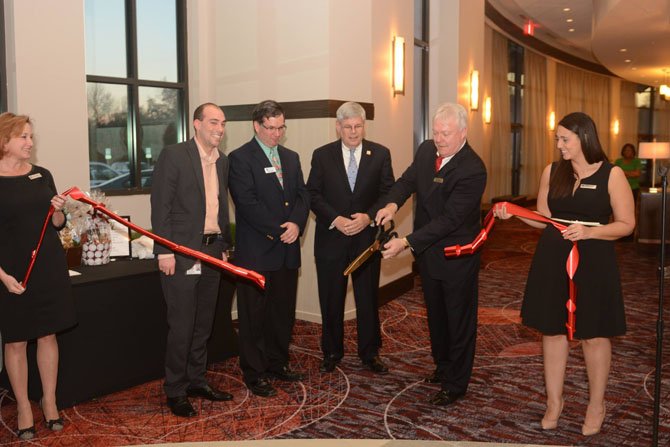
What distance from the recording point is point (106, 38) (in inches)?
230

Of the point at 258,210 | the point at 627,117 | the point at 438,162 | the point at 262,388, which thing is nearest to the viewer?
the point at 438,162

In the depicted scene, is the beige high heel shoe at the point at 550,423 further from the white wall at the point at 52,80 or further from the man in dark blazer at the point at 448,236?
the white wall at the point at 52,80

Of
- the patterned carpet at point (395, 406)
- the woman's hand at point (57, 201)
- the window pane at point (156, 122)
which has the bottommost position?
the patterned carpet at point (395, 406)

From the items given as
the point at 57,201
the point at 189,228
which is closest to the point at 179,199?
the point at 189,228

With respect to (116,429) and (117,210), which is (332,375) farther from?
(117,210)

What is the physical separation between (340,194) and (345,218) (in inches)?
8.1

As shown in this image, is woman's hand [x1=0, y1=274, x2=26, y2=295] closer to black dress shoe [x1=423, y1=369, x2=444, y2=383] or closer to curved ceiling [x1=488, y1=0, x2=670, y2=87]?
black dress shoe [x1=423, y1=369, x2=444, y2=383]

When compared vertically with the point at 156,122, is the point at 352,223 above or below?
below

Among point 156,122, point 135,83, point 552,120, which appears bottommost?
point 156,122

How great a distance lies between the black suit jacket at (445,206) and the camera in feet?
13.0

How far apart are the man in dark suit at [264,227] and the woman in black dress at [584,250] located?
1438 mm

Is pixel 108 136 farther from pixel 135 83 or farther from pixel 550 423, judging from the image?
pixel 550 423

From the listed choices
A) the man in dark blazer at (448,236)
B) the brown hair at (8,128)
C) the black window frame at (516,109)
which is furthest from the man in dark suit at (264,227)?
the black window frame at (516,109)

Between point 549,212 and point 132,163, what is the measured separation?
3.89m
